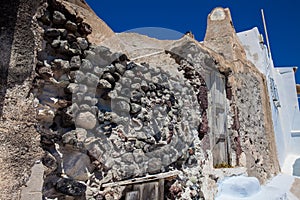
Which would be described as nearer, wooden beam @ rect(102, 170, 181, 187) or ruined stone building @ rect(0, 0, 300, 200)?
ruined stone building @ rect(0, 0, 300, 200)

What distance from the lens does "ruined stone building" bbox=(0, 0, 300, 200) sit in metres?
1.51

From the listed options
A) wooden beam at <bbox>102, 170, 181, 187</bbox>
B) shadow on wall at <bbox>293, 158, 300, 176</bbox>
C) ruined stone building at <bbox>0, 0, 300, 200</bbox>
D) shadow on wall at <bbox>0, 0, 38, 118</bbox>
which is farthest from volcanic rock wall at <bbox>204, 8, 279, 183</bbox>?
shadow on wall at <bbox>0, 0, 38, 118</bbox>

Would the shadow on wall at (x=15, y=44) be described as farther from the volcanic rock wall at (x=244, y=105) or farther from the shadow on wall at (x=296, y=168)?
the shadow on wall at (x=296, y=168)

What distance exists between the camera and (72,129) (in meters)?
1.94

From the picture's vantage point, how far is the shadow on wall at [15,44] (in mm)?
1450

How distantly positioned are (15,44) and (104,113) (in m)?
0.94

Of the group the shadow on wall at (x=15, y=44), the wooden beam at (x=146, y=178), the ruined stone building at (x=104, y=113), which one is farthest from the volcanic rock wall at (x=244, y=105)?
the shadow on wall at (x=15, y=44)

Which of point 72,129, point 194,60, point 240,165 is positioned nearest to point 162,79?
point 194,60

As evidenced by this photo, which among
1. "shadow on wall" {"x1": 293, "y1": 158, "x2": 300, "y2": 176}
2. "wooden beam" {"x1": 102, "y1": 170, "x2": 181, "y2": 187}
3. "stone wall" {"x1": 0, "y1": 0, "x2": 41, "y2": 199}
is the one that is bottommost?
"shadow on wall" {"x1": 293, "y1": 158, "x2": 300, "y2": 176}

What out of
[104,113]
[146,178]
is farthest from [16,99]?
[146,178]

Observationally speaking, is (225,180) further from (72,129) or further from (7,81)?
(7,81)

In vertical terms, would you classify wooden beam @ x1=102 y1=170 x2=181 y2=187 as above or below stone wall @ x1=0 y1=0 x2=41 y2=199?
below

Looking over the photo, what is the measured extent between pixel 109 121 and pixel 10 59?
3.28ft

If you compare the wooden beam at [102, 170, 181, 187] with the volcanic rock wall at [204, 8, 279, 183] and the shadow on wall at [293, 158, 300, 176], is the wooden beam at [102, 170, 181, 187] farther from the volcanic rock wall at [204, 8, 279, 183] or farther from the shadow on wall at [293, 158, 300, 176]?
the shadow on wall at [293, 158, 300, 176]
